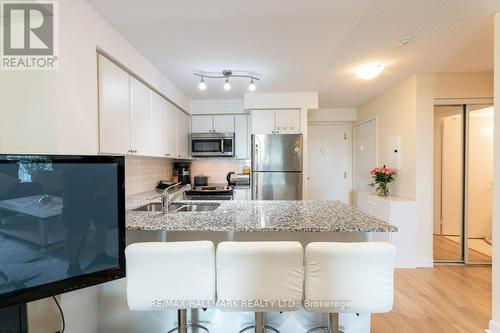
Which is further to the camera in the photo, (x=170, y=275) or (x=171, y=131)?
(x=171, y=131)

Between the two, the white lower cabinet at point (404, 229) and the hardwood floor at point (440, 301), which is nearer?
the hardwood floor at point (440, 301)

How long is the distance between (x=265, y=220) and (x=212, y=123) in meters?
2.97

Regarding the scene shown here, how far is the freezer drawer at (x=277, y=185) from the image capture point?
140 inches

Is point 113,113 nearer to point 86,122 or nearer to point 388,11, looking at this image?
point 86,122

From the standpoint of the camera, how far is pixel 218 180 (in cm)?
438

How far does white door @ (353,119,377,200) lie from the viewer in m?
4.19

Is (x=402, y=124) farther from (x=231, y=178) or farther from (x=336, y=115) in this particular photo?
(x=231, y=178)

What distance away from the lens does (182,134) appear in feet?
12.6

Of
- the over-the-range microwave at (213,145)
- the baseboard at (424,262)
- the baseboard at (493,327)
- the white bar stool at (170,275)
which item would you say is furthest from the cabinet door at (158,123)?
the baseboard at (424,262)

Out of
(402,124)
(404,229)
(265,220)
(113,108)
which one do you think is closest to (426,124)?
(402,124)

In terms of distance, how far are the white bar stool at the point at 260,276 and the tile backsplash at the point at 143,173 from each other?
2.04 meters

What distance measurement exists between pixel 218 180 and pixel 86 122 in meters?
2.87

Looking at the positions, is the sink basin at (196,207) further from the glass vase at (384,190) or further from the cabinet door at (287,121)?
the glass vase at (384,190)

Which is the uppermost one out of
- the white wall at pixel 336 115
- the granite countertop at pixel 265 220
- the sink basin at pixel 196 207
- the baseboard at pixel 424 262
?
the white wall at pixel 336 115
